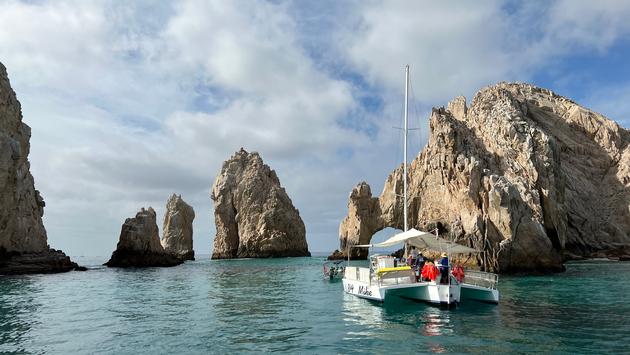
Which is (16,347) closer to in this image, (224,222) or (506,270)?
(506,270)

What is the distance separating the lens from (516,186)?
56.9 metres

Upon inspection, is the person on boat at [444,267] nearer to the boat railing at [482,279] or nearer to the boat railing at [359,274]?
the boat railing at [482,279]

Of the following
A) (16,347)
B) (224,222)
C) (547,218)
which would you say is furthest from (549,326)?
(224,222)

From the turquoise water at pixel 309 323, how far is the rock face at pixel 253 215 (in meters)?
83.3

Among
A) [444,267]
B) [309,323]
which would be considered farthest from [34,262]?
[444,267]

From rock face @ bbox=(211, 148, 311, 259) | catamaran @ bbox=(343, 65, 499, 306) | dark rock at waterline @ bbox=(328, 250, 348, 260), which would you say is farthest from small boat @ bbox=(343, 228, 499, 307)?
rock face @ bbox=(211, 148, 311, 259)

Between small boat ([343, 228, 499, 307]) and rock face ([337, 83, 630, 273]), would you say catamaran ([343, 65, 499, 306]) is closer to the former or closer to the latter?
small boat ([343, 228, 499, 307])

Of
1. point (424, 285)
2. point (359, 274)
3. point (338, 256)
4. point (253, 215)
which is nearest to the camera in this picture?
point (424, 285)

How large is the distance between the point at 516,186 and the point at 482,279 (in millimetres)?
35145

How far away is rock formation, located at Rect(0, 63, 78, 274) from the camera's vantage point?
56188mm

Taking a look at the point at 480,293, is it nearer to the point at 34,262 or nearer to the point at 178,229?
the point at 34,262

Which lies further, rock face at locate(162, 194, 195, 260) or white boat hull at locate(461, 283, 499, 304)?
rock face at locate(162, 194, 195, 260)

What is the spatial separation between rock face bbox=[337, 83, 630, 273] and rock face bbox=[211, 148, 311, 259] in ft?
57.5

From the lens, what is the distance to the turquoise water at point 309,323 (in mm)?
16125
